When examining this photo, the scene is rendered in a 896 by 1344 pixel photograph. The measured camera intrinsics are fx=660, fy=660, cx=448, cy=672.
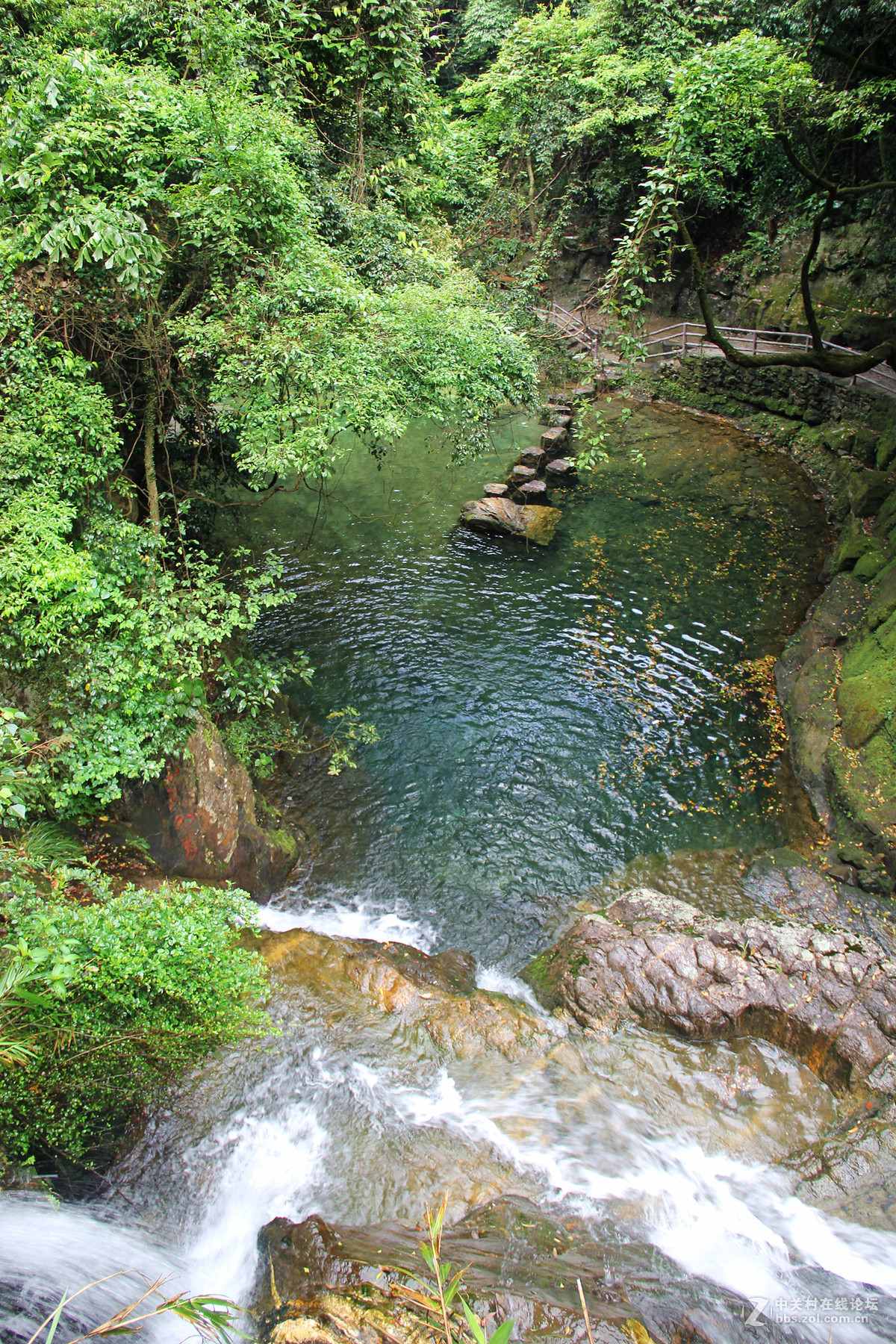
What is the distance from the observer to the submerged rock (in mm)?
15859

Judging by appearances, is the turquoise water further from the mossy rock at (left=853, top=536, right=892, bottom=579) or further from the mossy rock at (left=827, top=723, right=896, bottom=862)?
the mossy rock at (left=853, top=536, right=892, bottom=579)

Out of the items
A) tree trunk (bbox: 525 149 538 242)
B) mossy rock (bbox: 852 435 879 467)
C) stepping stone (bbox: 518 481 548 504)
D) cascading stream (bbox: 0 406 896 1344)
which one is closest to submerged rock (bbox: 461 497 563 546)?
cascading stream (bbox: 0 406 896 1344)

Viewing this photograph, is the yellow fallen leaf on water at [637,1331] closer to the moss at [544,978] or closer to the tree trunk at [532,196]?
the moss at [544,978]

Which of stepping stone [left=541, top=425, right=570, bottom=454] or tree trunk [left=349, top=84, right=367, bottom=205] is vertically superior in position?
tree trunk [left=349, top=84, right=367, bottom=205]

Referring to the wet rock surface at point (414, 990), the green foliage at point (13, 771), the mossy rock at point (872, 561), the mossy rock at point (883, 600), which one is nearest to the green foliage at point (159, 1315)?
the wet rock surface at point (414, 990)

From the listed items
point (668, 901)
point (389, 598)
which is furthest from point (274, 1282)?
point (389, 598)

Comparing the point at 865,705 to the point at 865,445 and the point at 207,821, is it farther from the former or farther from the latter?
the point at 865,445

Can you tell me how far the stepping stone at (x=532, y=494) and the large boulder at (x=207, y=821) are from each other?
39.2 feet

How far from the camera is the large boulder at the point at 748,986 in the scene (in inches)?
231

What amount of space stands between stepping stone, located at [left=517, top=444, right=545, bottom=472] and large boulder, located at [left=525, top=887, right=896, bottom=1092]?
1491cm

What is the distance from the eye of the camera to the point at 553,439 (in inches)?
821

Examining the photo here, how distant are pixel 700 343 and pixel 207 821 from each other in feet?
81.7

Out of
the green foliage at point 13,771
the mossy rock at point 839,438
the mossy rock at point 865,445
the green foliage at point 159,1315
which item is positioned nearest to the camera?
the green foliage at point 159,1315

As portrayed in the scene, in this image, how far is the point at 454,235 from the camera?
61.7 feet
